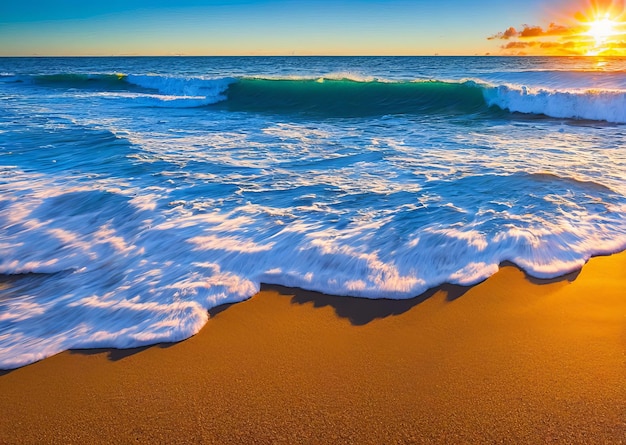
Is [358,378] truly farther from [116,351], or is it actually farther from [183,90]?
[183,90]

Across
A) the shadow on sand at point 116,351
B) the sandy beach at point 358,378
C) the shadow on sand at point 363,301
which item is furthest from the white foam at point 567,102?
the shadow on sand at point 116,351

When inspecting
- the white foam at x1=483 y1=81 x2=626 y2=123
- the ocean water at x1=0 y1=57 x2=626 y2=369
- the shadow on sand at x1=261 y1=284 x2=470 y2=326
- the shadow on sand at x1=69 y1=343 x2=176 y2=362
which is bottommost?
the shadow on sand at x1=69 y1=343 x2=176 y2=362

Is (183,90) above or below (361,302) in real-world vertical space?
above

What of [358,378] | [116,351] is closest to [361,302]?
[358,378]

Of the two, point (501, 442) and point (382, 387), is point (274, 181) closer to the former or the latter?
point (382, 387)

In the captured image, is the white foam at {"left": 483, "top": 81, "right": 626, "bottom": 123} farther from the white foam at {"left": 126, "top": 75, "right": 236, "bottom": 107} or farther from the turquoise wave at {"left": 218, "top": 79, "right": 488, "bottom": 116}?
the white foam at {"left": 126, "top": 75, "right": 236, "bottom": 107}

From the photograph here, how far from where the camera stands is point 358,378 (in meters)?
2.29

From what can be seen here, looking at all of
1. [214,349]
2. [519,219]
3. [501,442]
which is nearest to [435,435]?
[501,442]

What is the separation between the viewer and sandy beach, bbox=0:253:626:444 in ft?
6.48

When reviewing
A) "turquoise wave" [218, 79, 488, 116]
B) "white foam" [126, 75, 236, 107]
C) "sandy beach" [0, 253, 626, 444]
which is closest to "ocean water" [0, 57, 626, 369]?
"sandy beach" [0, 253, 626, 444]

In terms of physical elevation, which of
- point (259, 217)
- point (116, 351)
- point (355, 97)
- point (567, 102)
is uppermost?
point (567, 102)

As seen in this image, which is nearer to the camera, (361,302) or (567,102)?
(361,302)

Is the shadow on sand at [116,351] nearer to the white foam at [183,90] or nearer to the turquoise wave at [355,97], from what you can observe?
the turquoise wave at [355,97]

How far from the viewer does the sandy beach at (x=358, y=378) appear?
1.97 meters
